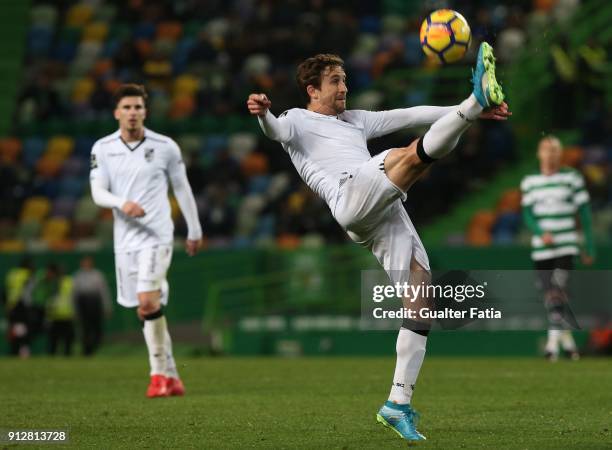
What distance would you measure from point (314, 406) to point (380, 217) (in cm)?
215

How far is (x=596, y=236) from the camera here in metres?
18.5

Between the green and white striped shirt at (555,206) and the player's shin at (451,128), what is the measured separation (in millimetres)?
7516

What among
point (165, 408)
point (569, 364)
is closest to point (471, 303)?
point (569, 364)

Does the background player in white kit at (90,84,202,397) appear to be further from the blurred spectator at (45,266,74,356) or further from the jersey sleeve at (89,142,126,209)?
the blurred spectator at (45,266,74,356)

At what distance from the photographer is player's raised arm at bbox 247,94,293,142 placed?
7.55 m

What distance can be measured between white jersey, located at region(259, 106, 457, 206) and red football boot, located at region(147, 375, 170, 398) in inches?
109

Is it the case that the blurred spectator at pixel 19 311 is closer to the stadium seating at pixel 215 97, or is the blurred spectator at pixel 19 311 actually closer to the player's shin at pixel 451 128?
the stadium seating at pixel 215 97

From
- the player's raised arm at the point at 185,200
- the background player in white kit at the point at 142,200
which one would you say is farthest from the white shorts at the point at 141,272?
the player's raised arm at the point at 185,200

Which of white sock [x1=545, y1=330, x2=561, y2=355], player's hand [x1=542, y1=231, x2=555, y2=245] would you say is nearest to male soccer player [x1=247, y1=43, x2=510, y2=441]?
player's hand [x1=542, y1=231, x2=555, y2=245]

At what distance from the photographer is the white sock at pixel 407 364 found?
7387mm

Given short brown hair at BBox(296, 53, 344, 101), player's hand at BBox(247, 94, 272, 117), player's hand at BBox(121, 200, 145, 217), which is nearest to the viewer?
player's hand at BBox(247, 94, 272, 117)

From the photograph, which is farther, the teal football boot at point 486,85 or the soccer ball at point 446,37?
the soccer ball at point 446,37

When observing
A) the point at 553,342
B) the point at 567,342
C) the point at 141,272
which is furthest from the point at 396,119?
the point at 567,342

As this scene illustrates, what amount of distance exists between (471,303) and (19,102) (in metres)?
17.0
